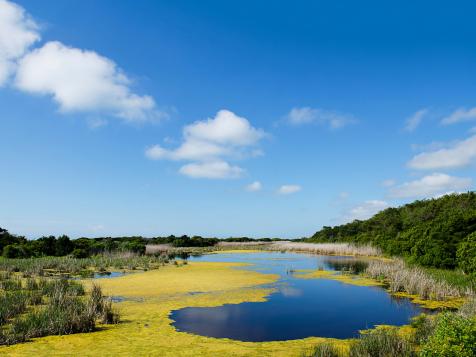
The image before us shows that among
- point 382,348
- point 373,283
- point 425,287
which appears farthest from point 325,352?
point 373,283

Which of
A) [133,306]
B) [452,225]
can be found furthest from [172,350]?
[452,225]

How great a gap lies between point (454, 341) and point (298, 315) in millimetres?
9100

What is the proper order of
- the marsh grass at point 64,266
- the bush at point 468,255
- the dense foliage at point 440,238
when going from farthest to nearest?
the marsh grass at point 64,266 < the dense foliage at point 440,238 < the bush at point 468,255

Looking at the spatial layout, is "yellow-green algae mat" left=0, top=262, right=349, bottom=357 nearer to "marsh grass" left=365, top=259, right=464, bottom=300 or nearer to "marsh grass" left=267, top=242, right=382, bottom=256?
"marsh grass" left=365, top=259, right=464, bottom=300

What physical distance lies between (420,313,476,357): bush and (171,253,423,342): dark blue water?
218 inches

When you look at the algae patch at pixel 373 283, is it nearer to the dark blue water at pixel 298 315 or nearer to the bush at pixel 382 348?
the dark blue water at pixel 298 315

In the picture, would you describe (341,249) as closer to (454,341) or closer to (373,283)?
(373,283)

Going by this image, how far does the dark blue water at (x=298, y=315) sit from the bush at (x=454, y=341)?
5531mm

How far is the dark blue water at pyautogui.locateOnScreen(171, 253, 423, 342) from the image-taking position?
42.7 feet

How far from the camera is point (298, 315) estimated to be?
51.6 ft

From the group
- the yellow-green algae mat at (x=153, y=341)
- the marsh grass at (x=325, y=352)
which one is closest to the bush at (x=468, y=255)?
the yellow-green algae mat at (x=153, y=341)

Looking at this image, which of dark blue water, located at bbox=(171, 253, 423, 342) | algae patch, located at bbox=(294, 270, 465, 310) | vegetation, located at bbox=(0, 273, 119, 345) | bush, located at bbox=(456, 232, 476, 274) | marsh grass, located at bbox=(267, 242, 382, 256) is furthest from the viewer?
marsh grass, located at bbox=(267, 242, 382, 256)

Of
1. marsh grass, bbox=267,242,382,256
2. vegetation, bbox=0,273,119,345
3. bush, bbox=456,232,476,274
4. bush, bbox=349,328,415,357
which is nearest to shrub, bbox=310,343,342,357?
bush, bbox=349,328,415,357

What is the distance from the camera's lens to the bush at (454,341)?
6.98 metres
